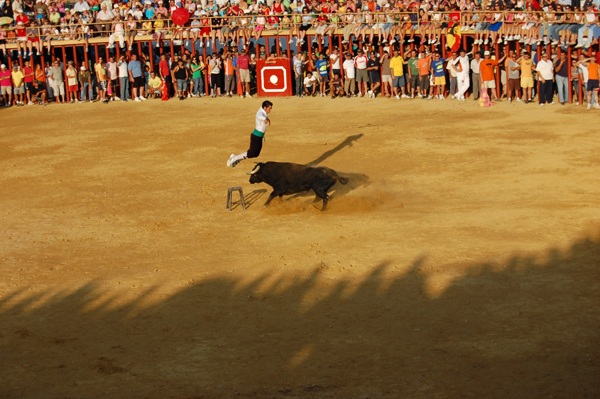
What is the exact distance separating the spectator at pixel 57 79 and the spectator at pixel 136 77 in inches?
118

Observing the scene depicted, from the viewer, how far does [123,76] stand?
89.2 ft

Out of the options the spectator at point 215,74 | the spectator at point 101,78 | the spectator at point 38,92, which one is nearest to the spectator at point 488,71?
the spectator at point 215,74

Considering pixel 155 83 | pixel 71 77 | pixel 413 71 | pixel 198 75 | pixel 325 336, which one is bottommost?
pixel 325 336

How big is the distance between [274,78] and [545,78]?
1053cm

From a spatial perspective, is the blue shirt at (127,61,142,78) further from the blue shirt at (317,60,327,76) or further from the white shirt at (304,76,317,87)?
the blue shirt at (317,60,327,76)

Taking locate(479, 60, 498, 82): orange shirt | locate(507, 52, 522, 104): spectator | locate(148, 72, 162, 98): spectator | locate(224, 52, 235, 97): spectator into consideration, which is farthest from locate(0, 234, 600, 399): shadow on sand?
locate(148, 72, 162, 98): spectator

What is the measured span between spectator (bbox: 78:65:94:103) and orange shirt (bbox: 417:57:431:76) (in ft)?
45.0

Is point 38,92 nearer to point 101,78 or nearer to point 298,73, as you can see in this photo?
point 101,78

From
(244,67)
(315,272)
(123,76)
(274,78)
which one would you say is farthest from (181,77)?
(315,272)

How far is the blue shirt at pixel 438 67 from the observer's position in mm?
23500

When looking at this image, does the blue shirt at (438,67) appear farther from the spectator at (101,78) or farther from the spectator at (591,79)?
the spectator at (101,78)

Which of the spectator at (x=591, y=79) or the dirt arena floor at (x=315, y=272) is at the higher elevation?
the spectator at (x=591, y=79)

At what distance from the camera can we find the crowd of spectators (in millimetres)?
22125

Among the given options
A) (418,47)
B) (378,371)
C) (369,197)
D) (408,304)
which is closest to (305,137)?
(369,197)
